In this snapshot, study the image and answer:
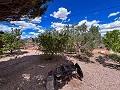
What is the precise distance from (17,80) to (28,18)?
11.9 feet

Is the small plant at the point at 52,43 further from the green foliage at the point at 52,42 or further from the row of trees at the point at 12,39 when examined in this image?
the row of trees at the point at 12,39

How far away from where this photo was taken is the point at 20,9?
7.96 m

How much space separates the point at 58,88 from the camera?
7789 millimetres

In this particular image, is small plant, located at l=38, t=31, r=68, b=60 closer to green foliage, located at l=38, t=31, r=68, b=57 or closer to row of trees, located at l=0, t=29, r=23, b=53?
green foliage, located at l=38, t=31, r=68, b=57

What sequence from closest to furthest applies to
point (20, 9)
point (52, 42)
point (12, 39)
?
point (20, 9) → point (52, 42) → point (12, 39)

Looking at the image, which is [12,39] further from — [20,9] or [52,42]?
[20,9]

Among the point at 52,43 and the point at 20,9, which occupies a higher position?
the point at 20,9

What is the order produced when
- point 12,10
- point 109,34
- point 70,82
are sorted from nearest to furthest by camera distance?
point 12,10
point 70,82
point 109,34

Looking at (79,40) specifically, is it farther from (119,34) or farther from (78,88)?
(78,88)

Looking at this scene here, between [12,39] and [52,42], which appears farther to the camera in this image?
[12,39]

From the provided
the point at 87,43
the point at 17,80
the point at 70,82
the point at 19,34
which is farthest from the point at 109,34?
the point at 17,80

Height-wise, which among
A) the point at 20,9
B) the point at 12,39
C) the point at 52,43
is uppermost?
the point at 20,9

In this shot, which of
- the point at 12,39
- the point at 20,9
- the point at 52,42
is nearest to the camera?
the point at 20,9

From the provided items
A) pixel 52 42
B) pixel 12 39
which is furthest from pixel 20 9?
pixel 12 39
